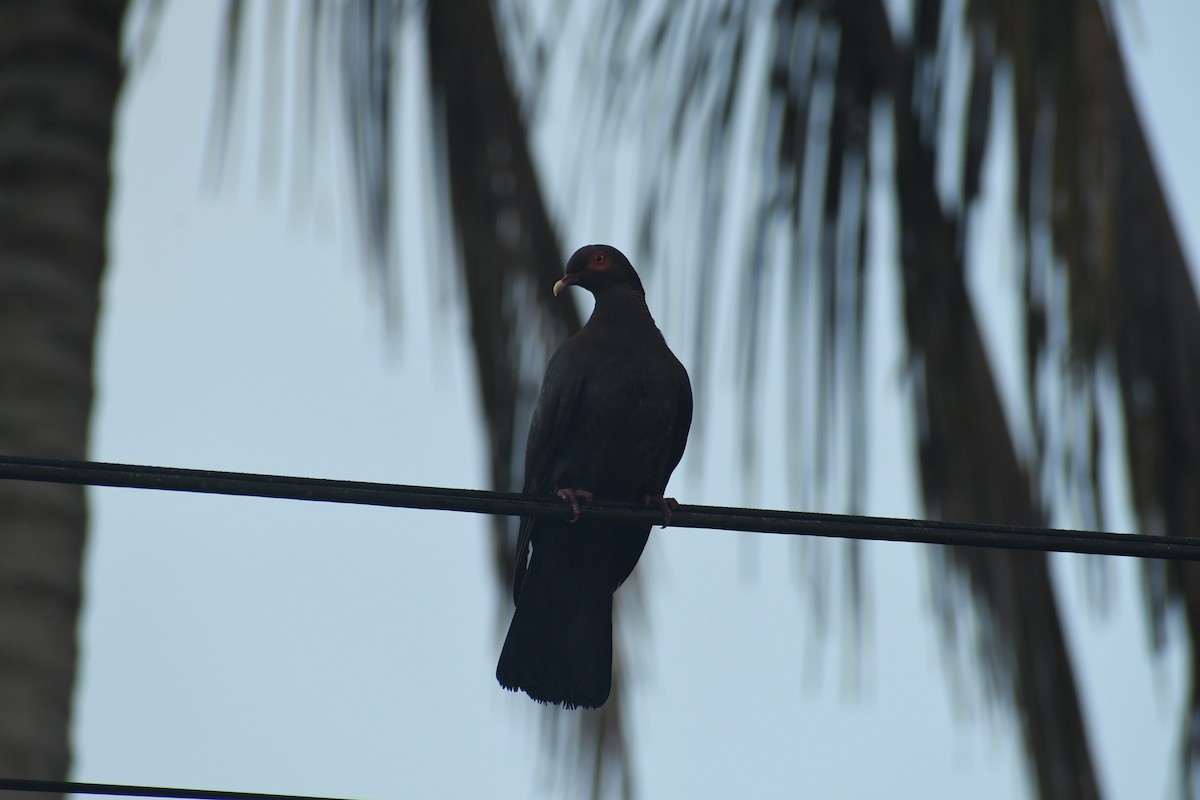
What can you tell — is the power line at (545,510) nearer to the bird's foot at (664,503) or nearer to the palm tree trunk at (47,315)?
the bird's foot at (664,503)

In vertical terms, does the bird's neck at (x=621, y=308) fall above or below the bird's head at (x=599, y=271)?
below

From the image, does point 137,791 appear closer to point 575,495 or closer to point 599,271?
point 575,495

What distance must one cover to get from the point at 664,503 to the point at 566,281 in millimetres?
966

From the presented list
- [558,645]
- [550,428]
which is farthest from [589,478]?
[558,645]

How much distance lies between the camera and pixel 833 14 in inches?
162

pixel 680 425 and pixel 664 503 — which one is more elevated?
pixel 680 425

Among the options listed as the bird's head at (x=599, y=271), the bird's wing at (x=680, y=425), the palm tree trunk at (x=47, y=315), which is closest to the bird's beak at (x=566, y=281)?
the bird's head at (x=599, y=271)

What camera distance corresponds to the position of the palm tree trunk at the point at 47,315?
12.0ft

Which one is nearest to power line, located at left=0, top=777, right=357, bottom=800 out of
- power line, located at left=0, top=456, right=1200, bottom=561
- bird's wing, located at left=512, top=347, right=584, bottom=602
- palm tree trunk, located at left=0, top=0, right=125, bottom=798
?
power line, located at left=0, top=456, right=1200, bottom=561

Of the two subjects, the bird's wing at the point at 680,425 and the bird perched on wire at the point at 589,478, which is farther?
the bird's wing at the point at 680,425

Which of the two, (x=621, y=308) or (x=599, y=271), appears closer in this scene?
(x=621, y=308)

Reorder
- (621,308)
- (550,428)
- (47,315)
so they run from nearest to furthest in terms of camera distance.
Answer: (47,315), (550,428), (621,308)

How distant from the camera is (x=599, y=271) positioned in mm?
4723

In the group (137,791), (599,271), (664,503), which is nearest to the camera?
(137,791)
